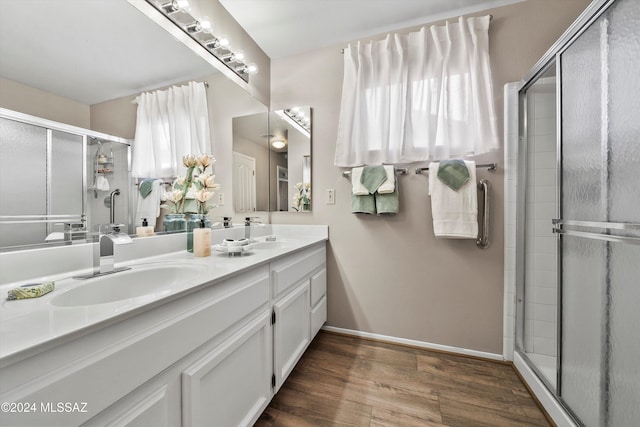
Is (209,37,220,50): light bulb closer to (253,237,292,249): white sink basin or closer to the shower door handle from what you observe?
(253,237,292,249): white sink basin

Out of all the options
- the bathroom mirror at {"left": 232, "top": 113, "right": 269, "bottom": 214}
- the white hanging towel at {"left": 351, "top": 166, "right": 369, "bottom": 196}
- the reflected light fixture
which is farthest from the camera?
the reflected light fixture

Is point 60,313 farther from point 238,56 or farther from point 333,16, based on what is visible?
point 333,16

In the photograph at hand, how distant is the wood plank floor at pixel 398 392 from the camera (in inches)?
49.4

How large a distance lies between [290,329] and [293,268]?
0.33 m

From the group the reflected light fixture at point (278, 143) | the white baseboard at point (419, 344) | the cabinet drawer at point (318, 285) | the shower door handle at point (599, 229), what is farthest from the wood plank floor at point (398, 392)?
the reflected light fixture at point (278, 143)

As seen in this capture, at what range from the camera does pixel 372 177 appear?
1850mm

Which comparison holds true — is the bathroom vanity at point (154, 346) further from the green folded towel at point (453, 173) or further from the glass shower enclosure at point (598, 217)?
the glass shower enclosure at point (598, 217)

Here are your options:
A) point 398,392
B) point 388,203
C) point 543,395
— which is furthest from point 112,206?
point 543,395

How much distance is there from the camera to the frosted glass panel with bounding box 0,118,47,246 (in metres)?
0.79

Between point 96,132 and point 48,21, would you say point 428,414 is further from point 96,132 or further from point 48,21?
point 48,21

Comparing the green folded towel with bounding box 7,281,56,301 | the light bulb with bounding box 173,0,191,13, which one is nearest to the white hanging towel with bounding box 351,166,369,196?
the light bulb with bounding box 173,0,191,13

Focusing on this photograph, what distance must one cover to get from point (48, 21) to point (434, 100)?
194 cm

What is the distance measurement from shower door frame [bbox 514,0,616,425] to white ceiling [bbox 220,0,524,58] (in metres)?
0.62

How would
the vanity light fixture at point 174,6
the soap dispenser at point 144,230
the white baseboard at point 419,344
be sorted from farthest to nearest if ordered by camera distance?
the white baseboard at point 419,344
the vanity light fixture at point 174,6
the soap dispenser at point 144,230
